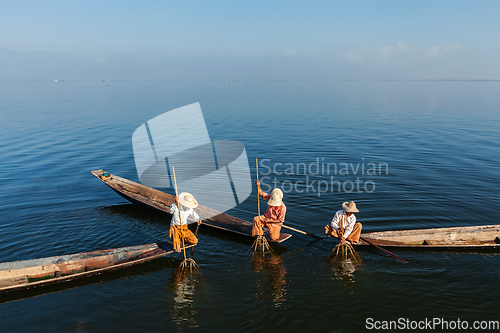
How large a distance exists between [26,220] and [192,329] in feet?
27.4

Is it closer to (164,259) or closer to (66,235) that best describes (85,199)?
(66,235)

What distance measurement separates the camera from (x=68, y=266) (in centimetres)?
795

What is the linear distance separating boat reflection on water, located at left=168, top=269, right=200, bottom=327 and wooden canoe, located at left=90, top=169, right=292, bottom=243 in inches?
86.1

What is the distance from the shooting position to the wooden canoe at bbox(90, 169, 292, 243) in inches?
390

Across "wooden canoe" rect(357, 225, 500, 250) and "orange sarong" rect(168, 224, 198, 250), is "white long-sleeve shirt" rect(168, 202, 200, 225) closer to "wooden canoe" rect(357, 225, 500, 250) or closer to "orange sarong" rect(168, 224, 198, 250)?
"orange sarong" rect(168, 224, 198, 250)

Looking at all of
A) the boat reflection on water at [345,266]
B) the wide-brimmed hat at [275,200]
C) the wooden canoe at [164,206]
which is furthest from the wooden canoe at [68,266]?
the boat reflection on water at [345,266]

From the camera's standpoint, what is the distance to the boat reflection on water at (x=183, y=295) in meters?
6.74

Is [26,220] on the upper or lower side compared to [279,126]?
lower

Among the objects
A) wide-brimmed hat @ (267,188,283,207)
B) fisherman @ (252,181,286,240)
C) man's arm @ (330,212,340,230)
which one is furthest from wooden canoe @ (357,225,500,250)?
wide-brimmed hat @ (267,188,283,207)

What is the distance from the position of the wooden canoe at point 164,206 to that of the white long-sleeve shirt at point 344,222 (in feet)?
4.74

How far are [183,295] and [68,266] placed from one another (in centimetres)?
311

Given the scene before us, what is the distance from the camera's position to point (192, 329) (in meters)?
6.47

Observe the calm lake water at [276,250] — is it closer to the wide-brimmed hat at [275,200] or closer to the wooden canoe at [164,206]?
the wooden canoe at [164,206]

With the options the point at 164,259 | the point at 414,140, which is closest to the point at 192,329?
the point at 164,259
